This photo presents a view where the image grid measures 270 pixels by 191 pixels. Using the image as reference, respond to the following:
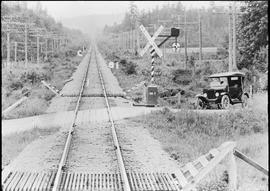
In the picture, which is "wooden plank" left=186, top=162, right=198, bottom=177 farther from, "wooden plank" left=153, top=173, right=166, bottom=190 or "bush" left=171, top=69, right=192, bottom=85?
"bush" left=171, top=69, right=192, bottom=85

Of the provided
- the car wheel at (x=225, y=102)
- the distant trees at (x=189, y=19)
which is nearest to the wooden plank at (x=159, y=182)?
the car wheel at (x=225, y=102)

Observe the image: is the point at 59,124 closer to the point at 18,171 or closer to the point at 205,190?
the point at 18,171

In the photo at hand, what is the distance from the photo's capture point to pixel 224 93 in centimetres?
1631

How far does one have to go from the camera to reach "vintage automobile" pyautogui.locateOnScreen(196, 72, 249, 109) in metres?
16.2

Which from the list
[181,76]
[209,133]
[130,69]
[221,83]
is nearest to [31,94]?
[221,83]

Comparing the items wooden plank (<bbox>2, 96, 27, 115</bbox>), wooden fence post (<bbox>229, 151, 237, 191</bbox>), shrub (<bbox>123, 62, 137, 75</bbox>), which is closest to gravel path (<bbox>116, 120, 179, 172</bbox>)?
wooden fence post (<bbox>229, 151, 237, 191</bbox>)

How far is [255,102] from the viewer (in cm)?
1688

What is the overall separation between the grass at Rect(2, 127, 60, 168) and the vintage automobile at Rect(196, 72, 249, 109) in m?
6.54

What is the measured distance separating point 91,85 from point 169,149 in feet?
51.0

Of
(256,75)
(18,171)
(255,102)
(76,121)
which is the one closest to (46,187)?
(18,171)

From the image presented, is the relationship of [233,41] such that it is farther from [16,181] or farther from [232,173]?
[16,181]

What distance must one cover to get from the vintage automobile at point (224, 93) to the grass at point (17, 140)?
6.54 meters

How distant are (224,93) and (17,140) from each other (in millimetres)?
8459

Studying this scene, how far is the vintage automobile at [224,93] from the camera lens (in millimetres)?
16172
